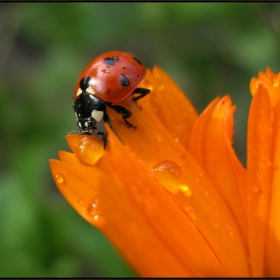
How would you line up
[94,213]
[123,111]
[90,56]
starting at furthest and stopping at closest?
1. [90,56]
2. [123,111]
3. [94,213]

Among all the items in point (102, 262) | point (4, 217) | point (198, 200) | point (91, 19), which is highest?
point (91, 19)

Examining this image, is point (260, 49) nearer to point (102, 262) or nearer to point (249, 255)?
point (102, 262)

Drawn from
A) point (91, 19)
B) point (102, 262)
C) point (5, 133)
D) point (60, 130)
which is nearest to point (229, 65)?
point (91, 19)

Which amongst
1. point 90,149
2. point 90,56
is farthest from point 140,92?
point 90,56

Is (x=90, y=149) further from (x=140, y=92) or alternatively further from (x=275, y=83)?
(x=275, y=83)

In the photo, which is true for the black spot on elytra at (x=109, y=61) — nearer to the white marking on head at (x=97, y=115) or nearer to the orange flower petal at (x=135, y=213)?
the white marking on head at (x=97, y=115)

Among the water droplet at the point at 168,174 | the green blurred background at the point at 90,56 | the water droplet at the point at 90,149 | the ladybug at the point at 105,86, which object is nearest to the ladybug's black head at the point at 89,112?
the ladybug at the point at 105,86
